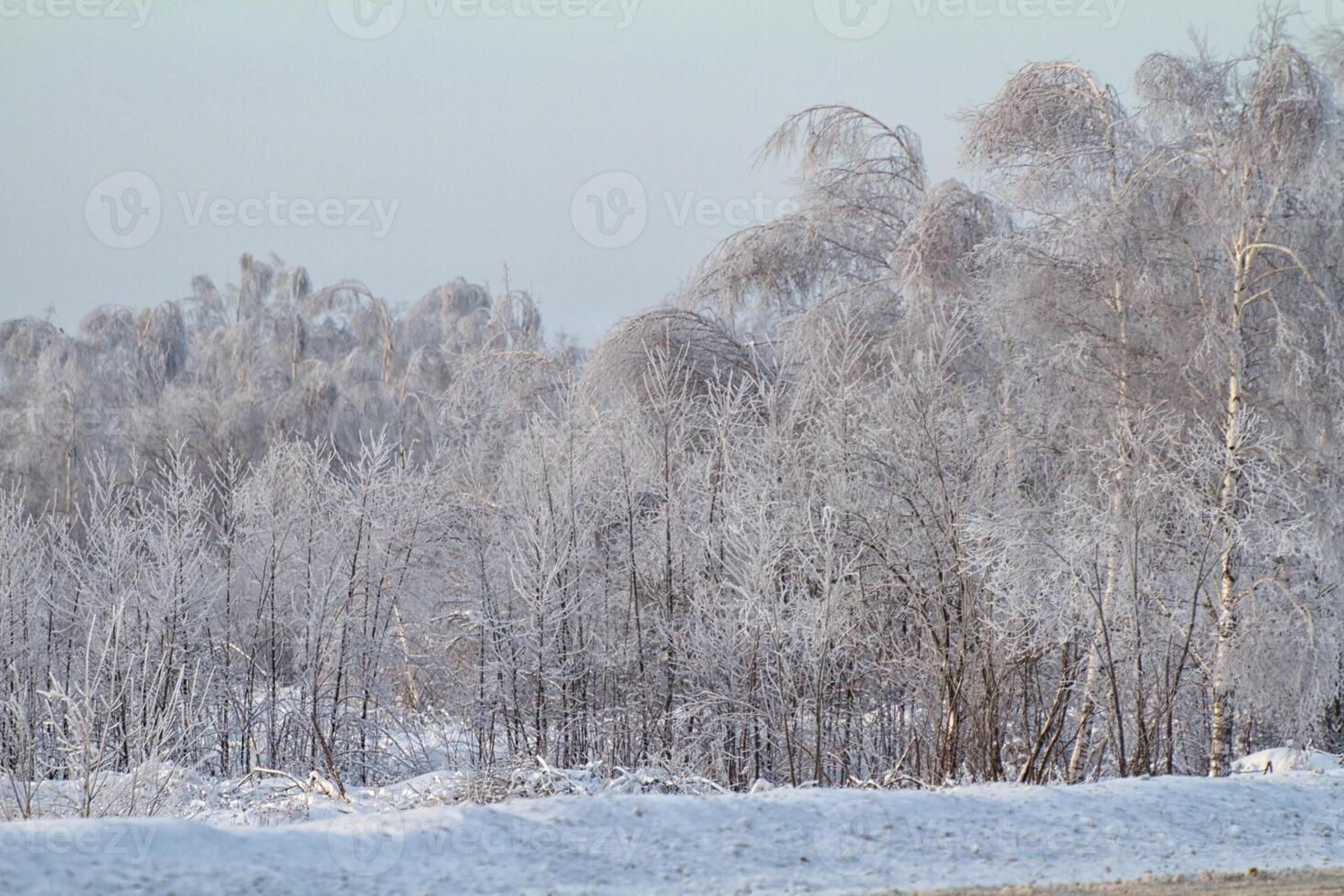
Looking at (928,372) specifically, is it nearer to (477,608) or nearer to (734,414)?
(734,414)

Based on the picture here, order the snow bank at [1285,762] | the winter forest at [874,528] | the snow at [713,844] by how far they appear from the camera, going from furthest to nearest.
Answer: the winter forest at [874,528]
the snow bank at [1285,762]
the snow at [713,844]

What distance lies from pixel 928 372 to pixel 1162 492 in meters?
2.71

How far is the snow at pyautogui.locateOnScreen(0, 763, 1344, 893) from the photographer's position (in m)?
4.51

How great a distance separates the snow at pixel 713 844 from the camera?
4.51 m

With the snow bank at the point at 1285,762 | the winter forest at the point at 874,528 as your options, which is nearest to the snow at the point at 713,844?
the winter forest at the point at 874,528

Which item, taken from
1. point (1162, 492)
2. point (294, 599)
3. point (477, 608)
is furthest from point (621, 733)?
point (1162, 492)

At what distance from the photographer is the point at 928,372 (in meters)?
12.8

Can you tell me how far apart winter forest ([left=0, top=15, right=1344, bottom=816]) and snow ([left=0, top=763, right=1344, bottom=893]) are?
7.91ft

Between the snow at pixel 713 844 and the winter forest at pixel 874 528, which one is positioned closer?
the snow at pixel 713 844

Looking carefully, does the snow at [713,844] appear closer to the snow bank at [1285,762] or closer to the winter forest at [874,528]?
the winter forest at [874,528]

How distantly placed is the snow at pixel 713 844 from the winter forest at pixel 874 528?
2411 millimetres

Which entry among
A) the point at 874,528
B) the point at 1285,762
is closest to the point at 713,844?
the point at 1285,762

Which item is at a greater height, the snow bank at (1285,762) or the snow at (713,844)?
the snow at (713,844)

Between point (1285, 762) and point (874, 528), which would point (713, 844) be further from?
point (874, 528)
